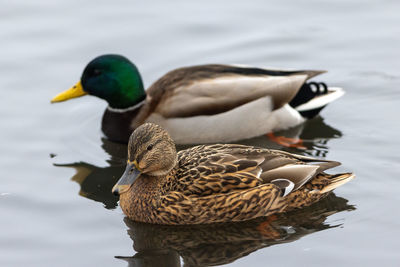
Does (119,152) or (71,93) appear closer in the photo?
(119,152)

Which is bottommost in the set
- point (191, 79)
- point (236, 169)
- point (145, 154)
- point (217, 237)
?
point (217, 237)

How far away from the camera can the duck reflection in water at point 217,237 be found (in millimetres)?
7074

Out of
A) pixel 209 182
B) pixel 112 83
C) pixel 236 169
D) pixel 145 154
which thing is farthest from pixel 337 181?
pixel 112 83

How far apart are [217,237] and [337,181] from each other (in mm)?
1326

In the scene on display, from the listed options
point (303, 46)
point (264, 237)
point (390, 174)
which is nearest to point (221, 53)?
point (303, 46)

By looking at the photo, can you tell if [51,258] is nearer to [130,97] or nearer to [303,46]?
[130,97]

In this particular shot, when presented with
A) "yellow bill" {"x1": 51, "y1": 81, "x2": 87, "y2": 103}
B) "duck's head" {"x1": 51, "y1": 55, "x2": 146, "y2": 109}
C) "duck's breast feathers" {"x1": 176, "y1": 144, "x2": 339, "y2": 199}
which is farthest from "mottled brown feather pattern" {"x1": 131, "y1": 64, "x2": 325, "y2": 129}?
"duck's breast feathers" {"x1": 176, "y1": 144, "x2": 339, "y2": 199}

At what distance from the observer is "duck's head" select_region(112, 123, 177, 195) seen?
7410 millimetres

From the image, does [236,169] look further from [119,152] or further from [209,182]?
[119,152]

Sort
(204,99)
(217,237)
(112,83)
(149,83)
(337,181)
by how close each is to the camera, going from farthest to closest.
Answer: (149,83), (112,83), (204,99), (337,181), (217,237)

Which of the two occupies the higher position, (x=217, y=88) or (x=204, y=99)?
(x=217, y=88)

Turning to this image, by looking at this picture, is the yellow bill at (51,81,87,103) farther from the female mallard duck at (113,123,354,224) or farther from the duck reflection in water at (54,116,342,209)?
the female mallard duck at (113,123,354,224)

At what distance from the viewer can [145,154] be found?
24.4 feet

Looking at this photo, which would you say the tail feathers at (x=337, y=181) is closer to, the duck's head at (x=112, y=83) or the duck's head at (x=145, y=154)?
the duck's head at (x=145, y=154)
